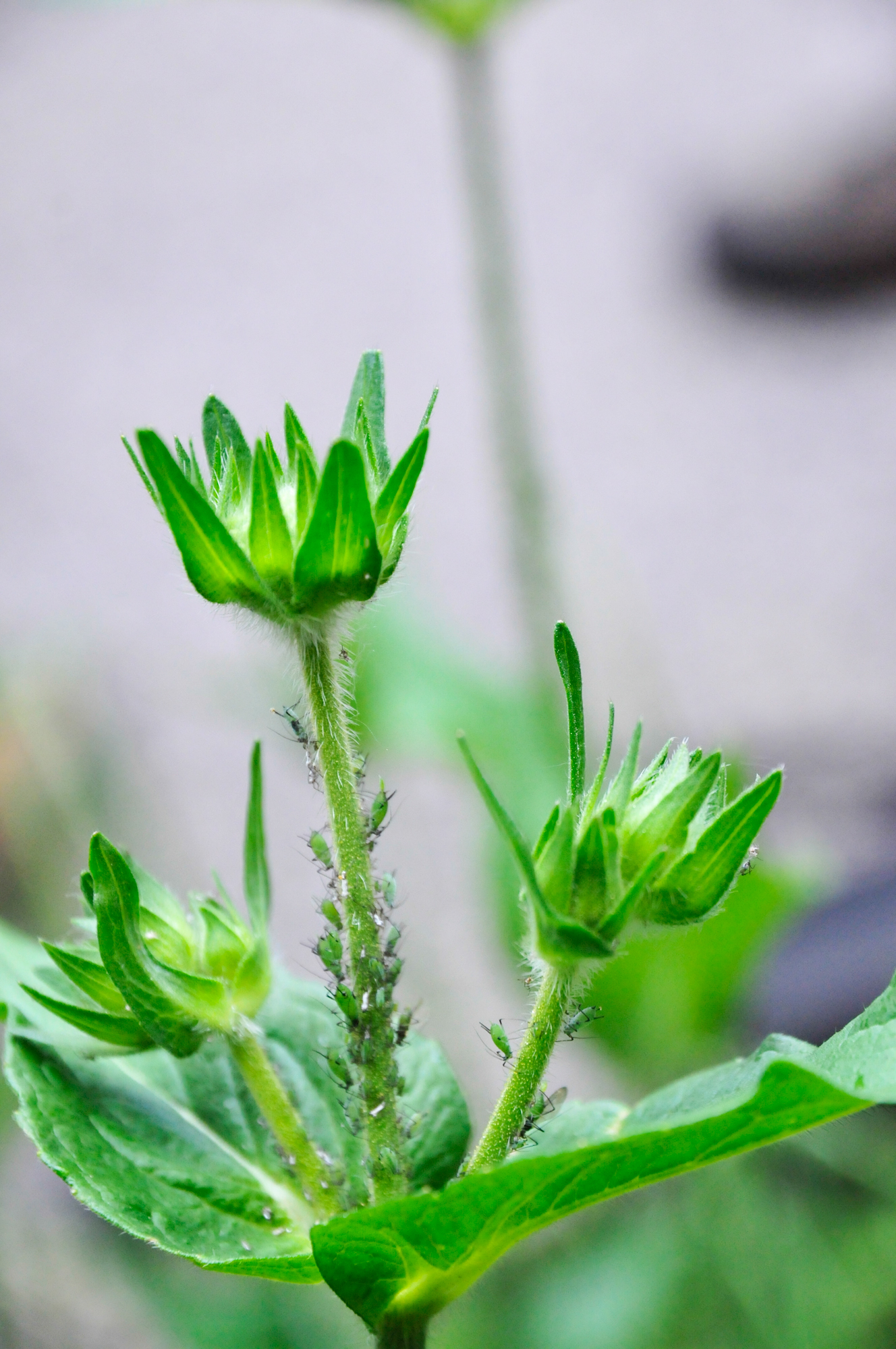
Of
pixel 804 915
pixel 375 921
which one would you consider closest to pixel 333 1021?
pixel 375 921

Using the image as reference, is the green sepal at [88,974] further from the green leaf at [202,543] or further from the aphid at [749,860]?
the aphid at [749,860]

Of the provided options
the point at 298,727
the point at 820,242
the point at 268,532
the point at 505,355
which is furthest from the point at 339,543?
the point at 820,242

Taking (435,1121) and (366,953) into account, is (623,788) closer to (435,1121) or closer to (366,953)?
(366,953)

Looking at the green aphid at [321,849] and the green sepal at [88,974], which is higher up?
the green aphid at [321,849]

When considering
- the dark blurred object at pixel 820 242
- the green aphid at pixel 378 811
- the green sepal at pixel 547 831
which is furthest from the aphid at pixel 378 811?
the dark blurred object at pixel 820 242

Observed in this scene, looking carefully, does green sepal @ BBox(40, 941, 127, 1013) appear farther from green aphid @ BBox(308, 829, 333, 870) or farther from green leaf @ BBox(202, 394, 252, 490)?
green leaf @ BBox(202, 394, 252, 490)

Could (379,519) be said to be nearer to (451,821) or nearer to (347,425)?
(347,425)

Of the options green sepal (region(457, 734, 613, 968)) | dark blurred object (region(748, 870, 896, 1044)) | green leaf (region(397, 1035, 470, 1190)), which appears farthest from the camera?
dark blurred object (region(748, 870, 896, 1044))

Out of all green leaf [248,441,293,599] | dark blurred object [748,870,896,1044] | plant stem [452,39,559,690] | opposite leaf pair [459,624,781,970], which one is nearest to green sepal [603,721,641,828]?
opposite leaf pair [459,624,781,970]
